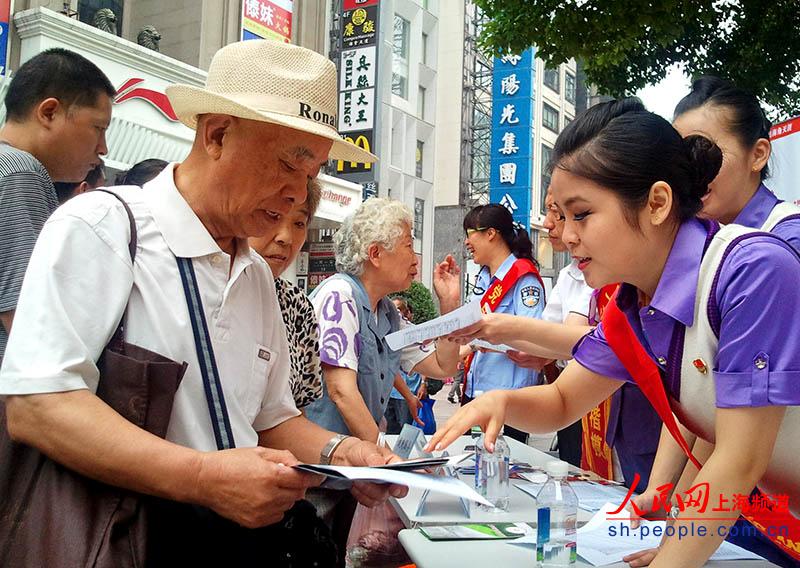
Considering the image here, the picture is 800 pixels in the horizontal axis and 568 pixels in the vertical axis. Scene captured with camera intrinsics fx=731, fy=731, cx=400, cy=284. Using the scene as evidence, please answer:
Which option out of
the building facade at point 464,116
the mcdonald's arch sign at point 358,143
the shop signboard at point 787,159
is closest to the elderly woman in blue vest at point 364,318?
the shop signboard at point 787,159

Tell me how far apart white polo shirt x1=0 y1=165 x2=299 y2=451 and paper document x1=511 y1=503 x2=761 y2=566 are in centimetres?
85

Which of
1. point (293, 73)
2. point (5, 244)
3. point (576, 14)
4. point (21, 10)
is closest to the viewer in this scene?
point (293, 73)

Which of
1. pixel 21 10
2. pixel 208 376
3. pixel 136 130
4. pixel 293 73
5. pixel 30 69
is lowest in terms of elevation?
pixel 208 376

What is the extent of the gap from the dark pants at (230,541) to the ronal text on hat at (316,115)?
2.96ft

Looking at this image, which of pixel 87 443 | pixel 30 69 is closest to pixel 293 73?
pixel 87 443

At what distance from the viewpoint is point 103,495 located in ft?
4.42

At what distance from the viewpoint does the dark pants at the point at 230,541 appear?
4.68ft

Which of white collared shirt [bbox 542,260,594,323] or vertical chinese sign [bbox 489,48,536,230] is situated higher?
vertical chinese sign [bbox 489,48,536,230]

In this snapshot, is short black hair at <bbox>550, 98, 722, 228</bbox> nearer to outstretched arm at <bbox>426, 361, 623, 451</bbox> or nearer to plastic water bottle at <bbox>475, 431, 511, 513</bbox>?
outstretched arm at <bbox>426, 361, 623, 451</bbox>

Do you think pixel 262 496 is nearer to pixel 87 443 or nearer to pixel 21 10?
pixel 87 443

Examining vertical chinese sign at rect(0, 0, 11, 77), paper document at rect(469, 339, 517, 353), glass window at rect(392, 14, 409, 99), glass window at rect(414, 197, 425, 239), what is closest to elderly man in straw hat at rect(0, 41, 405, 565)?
paper document at rect(469, 339, 517, 353)

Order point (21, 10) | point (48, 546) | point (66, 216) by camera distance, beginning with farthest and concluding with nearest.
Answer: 1. point (21, 10)
2. point (66, 216)
3. point (48, 546)

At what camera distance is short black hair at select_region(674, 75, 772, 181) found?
242cm

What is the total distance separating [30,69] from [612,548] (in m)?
2.43
